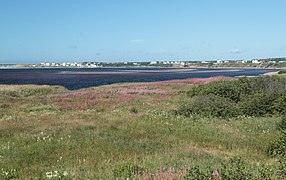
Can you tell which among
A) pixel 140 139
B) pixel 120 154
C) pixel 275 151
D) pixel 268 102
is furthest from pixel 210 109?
pixel 120 154

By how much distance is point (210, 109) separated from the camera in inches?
796

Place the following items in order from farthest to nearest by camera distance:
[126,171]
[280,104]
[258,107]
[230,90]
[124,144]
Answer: [230,90] < [258,107] < [280,104] < [124,144] < [126,171]

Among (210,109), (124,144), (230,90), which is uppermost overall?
(230,90)

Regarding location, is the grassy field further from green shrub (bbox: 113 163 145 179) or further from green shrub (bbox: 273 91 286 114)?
green shrub (bbox: 273 91 286 114)

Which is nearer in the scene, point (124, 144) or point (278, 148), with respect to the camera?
point (278, 148)

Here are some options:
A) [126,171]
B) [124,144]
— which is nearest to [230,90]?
[124,144]

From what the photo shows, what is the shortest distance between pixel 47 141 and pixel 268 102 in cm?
1497

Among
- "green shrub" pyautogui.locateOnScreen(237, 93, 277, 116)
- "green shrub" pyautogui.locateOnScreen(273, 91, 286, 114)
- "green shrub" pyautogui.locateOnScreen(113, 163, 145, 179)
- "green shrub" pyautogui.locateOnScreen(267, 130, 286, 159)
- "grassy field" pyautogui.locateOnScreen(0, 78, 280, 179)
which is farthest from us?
"green shrub" pyautogui.locateOnScreen(237, 93, 277, 116)

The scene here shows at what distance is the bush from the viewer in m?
20.1

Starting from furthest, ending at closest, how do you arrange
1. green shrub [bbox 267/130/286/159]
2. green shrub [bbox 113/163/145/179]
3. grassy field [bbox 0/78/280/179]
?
green shrub [bbox 267/130/286/159] → grassy field [bbox 0/78/280/179] → green shrub [bbox 113/163/145/179]

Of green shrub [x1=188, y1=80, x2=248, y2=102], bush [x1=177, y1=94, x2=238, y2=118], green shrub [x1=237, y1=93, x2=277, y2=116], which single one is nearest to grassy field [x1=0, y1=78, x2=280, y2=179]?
bush [x1=177, y1=94, x2=238, y2=118]

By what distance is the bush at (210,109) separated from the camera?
2009cm

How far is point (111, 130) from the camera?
15.4 m

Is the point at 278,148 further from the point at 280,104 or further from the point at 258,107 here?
the point at 258,107
